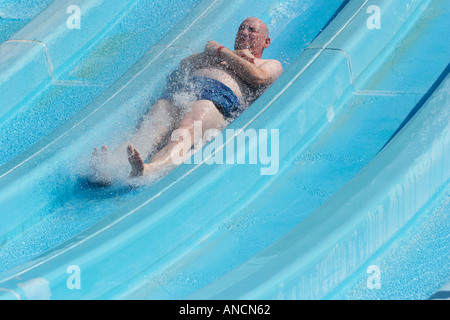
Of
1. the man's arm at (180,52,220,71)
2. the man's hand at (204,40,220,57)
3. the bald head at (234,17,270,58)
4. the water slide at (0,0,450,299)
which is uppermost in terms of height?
the bald head at (234,17,270,58)

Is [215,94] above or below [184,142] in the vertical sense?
above

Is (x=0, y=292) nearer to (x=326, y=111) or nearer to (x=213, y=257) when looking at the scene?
(x=213, y=257)

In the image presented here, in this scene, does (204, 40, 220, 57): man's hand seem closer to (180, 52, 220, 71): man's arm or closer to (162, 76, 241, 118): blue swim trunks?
(180, 52, 220, 71): man's arm

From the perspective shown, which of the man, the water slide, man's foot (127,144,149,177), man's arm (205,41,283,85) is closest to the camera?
the water slide

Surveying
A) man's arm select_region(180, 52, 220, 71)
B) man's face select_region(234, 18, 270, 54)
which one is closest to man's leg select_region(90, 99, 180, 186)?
man's arm select_region(180, 52, 220, 71)

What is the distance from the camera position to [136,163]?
2.59 meters

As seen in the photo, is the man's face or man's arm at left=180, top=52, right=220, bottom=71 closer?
man's arm at left=180, top=52, right=220, bottom=71

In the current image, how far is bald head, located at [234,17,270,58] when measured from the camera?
3.27 meters

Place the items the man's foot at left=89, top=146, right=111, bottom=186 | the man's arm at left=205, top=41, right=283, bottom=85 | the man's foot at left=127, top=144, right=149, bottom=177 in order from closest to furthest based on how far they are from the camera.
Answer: the man's foot at left=127, top=144, right=149, bottom=177 < the man's foot at left=89, top=146, right=111, bottom=186 < the man's arm at left=205, top=41, right=283, bottom=85

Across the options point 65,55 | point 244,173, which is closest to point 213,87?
point 244,173

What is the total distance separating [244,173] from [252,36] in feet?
3.04

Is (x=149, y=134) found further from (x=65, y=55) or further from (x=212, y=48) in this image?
(x=65, y=55)

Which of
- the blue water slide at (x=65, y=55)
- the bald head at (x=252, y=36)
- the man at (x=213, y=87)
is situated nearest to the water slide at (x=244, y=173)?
the blue water slide at (x=65, y=55)

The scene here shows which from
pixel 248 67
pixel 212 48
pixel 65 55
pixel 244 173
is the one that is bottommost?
pixel 244 173
